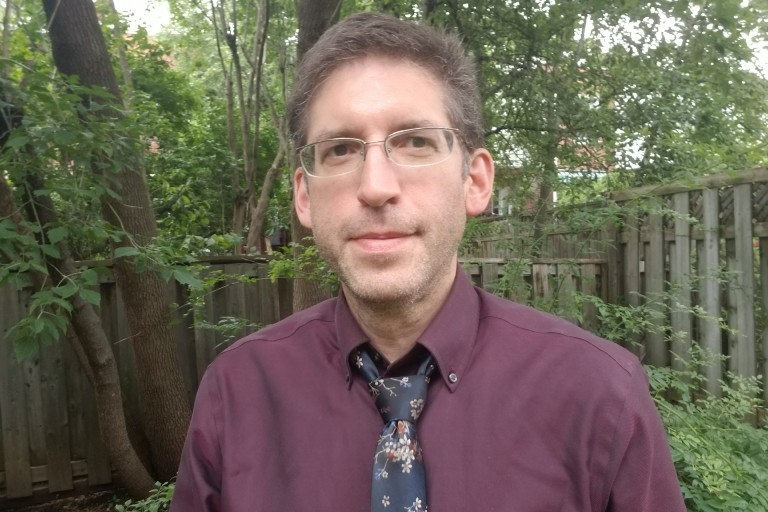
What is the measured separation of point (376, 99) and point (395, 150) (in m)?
0.14

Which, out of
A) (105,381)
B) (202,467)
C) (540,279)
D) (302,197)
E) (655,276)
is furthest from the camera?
(655,276)

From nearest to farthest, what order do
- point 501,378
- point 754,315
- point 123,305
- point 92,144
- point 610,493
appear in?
point 610,493
point 501,378
point 92,144
point 754,315
point 123,305

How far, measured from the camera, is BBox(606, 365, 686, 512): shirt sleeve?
1.40m

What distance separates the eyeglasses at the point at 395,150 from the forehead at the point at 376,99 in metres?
0.02

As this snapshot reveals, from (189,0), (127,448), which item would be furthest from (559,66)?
(189,0)

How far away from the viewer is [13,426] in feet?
15.5

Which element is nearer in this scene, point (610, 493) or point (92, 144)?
point (610, 493)

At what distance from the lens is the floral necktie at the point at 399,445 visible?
4.60 ft

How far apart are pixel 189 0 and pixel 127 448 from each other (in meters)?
7.81

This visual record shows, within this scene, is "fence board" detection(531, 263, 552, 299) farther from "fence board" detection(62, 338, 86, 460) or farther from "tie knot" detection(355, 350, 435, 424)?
"fence board" detection(62, 338, 86, 460)

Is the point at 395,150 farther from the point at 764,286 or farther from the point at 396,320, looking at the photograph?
the point at 764,286

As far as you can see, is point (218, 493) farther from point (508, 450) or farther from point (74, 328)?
point (74, 328)

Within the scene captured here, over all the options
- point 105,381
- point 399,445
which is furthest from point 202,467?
point 105,381

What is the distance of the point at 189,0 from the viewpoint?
9.95 metres
